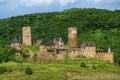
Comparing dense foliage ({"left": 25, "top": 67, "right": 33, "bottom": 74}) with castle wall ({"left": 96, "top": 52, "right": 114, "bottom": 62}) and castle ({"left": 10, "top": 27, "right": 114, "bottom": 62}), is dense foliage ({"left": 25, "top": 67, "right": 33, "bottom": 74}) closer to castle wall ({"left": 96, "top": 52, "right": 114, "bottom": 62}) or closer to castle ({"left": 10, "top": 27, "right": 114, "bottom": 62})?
castle ({"left": 10, "top": 27, "right": 114, "bottom": 62})

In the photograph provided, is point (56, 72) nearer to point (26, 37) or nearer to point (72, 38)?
point (26, 37)

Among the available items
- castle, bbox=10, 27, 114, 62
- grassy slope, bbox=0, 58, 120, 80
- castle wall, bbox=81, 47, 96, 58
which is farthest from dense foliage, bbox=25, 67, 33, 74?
castle wall, bbox=81, 47, 96, 58

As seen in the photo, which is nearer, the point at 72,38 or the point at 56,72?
the point at 56,72

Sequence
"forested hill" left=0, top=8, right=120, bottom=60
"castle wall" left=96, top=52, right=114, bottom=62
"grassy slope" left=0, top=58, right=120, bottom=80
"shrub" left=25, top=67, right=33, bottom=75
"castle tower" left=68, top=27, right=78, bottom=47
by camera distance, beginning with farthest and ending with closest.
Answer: "forested hill" left=0, top=8, right=120, bottom=60
"castle tower" left=68, top=27, right=78, bottom=47
"castle wall" left=96, top=52, right=114, bottom=62
"shrub" left=25, top=67, right=33, bottom=75
"grassy slope" left=0, top=58, right=120, bottom=80

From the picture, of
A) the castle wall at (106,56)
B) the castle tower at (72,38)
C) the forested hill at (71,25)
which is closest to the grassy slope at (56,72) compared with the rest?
the castle wall at (106,56)

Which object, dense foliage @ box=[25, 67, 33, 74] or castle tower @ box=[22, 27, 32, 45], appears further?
castle tower @ box=[22, 27, 32, 45]

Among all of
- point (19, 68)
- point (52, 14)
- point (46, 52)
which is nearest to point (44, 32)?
point (52, 14)

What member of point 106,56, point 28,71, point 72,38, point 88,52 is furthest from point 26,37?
point 28,71

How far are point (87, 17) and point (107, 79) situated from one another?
291 feet

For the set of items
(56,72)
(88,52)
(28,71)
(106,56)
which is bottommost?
(56,72)

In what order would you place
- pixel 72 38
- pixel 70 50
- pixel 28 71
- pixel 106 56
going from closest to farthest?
pixel 28 71 → pixel 70 50 → pixel 106 56 → pixel 72 38

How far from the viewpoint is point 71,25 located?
168 metres

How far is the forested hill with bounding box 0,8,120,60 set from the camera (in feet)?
470

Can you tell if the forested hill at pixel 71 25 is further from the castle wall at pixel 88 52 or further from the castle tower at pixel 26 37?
the castle tower at pixel 26 37
